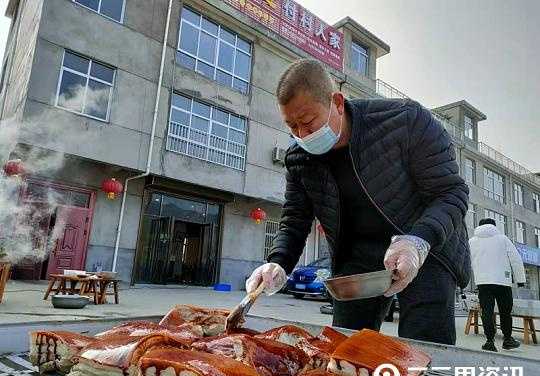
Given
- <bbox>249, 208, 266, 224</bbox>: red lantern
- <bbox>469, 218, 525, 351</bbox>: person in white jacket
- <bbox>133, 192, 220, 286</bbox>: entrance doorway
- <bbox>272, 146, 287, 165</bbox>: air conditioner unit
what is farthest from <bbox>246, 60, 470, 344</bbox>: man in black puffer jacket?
<bbox>272, 146, 287, 165</bbox>: air conditioner unit

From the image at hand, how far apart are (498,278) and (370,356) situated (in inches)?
248

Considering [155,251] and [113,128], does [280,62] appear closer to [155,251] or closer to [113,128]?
[113,128]

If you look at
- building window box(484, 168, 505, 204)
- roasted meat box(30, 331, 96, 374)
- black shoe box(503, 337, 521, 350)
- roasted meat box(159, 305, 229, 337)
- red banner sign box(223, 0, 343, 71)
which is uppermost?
red banner sign box(223, 0, 343, 71)

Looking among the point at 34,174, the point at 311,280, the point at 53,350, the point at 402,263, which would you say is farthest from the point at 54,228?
the point at 402,263

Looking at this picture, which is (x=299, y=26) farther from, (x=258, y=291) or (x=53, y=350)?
(x=53, y=350)

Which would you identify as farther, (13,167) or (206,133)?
(206,133)

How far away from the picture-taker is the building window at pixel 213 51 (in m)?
14.6

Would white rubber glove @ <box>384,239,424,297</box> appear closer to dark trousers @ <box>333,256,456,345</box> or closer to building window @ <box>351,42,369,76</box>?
dark trousers @ <box>333,256,456,345</box>

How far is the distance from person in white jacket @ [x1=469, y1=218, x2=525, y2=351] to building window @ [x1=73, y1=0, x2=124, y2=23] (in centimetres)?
1207

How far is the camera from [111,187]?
39.2ft

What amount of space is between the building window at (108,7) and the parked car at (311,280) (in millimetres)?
9714

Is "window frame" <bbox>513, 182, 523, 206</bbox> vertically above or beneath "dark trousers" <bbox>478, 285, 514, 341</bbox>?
above

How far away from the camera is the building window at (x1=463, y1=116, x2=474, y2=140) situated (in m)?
29.6

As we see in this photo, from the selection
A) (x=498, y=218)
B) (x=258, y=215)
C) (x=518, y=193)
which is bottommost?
(x=258, y=215)
